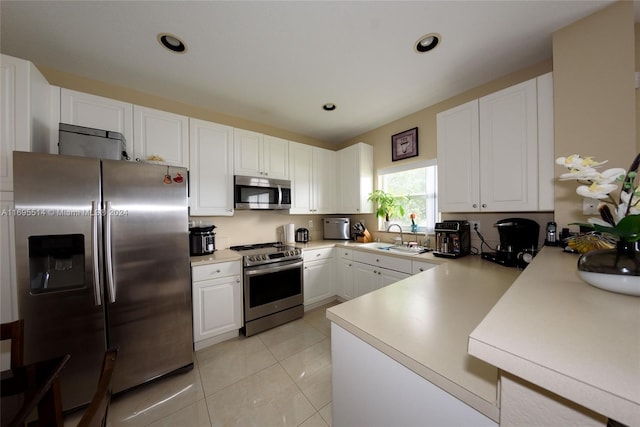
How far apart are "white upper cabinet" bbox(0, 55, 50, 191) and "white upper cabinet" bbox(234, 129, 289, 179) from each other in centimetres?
148

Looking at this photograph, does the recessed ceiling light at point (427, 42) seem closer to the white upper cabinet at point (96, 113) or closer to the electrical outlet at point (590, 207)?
the electrical outlet at point (590, 207)

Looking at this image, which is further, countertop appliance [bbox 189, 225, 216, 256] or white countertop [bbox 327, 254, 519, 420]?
countertop appliance [bbox 189, 225, 216, 256]

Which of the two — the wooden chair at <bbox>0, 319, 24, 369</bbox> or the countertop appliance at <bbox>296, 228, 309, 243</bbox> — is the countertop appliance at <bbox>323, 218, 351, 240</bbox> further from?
the wooden chair at <bbox>0, 319, 24, 369</bbox>

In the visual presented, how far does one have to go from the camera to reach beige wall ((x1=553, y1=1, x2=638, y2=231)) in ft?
4.25

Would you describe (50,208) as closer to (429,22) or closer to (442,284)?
(442,284)

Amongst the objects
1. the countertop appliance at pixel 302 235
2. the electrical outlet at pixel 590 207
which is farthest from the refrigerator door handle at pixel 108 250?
the electrical outlet at pixel 590 207

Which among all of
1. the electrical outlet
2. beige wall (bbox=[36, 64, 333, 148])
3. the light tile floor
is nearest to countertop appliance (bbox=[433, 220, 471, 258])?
the electrical outlet

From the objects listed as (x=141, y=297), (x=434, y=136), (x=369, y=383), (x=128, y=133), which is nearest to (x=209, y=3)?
(x=128, y=133)

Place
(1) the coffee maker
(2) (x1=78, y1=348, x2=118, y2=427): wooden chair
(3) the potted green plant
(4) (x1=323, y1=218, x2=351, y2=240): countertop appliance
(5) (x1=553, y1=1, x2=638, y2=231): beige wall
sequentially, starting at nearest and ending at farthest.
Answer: (2) (x1=78, y1=348, x2=118, y2=427): wooden chair
(5) (x1=553, y1=1, x2=638, y2=231): beige wall
(1) the coffee maker
(3) the potted green plant
(4) (x1=323, y1=218, x2=351, y2=240): countertop appliance

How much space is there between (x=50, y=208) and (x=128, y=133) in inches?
38.6

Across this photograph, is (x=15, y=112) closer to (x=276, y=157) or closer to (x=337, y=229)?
(x=276, y=157)

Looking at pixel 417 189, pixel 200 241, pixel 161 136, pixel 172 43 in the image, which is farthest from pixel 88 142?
pixel 417 189

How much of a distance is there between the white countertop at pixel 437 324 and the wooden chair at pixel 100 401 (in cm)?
74

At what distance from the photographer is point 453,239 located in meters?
2.09
